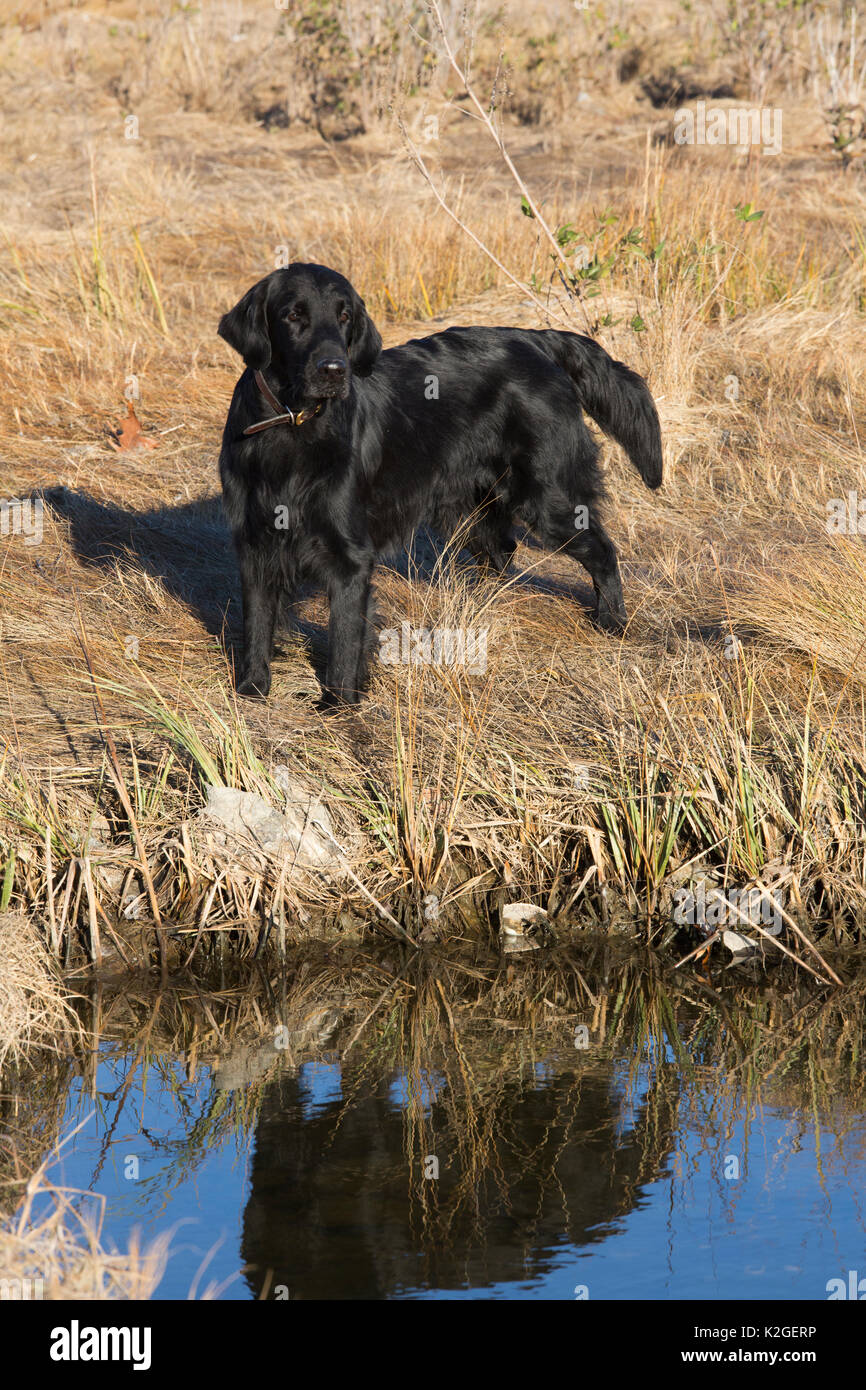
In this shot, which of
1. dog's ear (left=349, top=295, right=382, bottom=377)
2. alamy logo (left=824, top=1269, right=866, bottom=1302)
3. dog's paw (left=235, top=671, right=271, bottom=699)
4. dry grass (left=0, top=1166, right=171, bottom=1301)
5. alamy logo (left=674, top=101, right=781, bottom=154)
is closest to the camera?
dry grass (left=0, top=1166, right=171, bottom=1301)

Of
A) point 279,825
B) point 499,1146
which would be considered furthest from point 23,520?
point 499,1146

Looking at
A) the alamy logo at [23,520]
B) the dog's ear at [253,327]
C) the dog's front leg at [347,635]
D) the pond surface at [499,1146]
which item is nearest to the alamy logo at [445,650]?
the dog's front leg at [347,635]

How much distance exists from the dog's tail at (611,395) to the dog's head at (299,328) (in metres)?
1.25

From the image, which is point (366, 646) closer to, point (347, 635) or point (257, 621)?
point (347, 635)

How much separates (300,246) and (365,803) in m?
5.68

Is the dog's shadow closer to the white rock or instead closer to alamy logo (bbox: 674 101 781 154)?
the white rock

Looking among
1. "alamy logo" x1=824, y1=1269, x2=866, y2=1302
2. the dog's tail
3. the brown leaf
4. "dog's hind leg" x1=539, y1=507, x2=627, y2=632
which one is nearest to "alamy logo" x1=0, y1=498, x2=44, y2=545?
the brown leaf

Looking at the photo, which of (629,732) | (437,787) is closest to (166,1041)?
(437,787)

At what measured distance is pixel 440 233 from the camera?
8281 mm

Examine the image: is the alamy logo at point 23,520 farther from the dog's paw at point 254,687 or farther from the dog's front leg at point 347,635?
the dog's front leg at point 347,635

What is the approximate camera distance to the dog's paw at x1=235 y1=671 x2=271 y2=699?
14.5ft

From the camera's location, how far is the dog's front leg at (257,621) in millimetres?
4324

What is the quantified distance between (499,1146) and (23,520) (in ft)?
12.1

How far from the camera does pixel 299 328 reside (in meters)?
3.96
